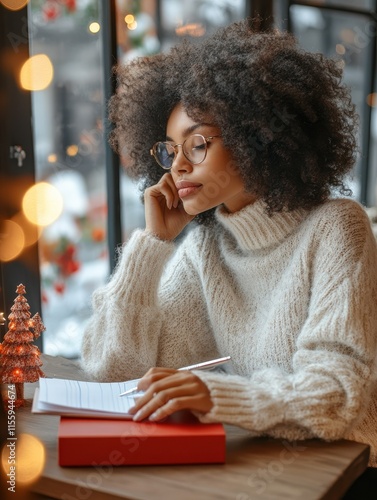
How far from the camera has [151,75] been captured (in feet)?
5.11

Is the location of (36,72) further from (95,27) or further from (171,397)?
(171,397)

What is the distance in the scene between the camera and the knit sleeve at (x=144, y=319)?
1.45m

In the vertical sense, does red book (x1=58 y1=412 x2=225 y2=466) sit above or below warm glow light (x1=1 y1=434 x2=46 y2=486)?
above

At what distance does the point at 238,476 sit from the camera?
1.03 meters

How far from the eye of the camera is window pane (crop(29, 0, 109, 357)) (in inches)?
92.0

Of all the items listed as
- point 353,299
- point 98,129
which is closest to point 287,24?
point 98,129

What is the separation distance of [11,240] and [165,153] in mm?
555

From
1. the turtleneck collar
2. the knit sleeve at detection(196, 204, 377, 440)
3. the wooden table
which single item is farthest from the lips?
the wooden table

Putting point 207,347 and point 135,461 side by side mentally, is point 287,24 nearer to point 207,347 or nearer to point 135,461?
point 207,347

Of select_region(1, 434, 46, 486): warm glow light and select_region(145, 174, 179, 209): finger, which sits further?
select_region(145, 174, 179, 209): finger

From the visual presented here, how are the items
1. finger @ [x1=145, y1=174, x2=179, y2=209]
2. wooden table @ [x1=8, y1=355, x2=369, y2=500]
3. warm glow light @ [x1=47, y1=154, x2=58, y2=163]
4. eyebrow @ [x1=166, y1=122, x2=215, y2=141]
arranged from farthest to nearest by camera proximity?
warm glow light @ [x1=47, y1=154, x2=58, y2=163] → finger @ [x1=145, y1=174, x2=179, y2=209] → eyebrow @ [x1=166, y1=122, x2=215, y2=141] → wooden table @ [x1=8, y1=355, x2=369, y2=500]

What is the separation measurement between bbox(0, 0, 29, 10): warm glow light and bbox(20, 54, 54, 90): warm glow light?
132mm

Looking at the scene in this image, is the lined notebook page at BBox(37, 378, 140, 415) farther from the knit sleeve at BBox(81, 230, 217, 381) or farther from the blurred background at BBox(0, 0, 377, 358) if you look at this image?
the blurred background at BBox(0, 0, 377, 358)

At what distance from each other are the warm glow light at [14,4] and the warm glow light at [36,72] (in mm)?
132
